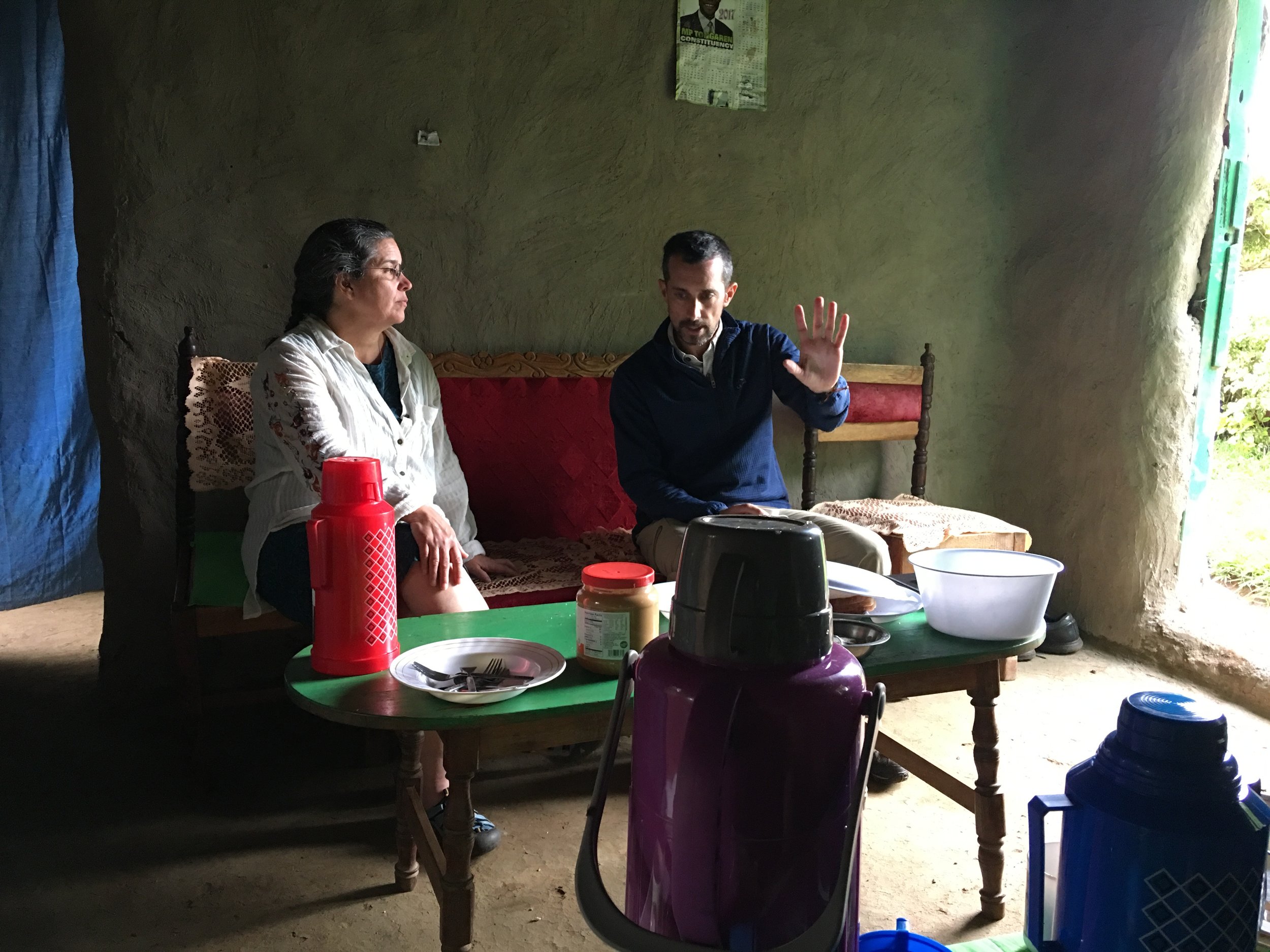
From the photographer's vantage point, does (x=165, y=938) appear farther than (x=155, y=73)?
No

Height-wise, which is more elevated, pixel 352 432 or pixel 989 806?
pixel 352 432

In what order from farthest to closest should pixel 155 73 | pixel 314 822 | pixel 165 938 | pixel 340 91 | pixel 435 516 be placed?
1. pixel 340 91
2. pixel 155 73
3. pixel 314 822
4. pixel 435 516
5. pixel 165 938

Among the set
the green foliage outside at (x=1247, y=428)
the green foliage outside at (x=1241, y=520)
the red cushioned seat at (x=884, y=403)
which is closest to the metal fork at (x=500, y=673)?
the red cushioned seat at (x=884, y=403)

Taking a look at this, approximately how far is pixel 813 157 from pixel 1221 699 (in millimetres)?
2160

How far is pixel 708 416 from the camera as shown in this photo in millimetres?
2525

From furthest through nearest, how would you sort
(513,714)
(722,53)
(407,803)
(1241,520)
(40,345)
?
(1241,520) < (40,345) < (722,53) < (407,803) < (513,714)

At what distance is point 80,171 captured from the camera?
8.24 ft

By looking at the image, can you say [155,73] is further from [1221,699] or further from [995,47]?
[1221,699]

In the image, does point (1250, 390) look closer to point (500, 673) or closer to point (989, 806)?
point (989, 806)

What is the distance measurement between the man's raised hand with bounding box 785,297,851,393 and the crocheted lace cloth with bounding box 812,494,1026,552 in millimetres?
454

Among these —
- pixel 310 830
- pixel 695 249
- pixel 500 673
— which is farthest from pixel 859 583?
pixel 310 830

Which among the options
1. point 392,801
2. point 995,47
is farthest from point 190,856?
point 995,47

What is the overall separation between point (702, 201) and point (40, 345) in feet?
8.01

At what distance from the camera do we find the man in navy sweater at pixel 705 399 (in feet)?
8.00
